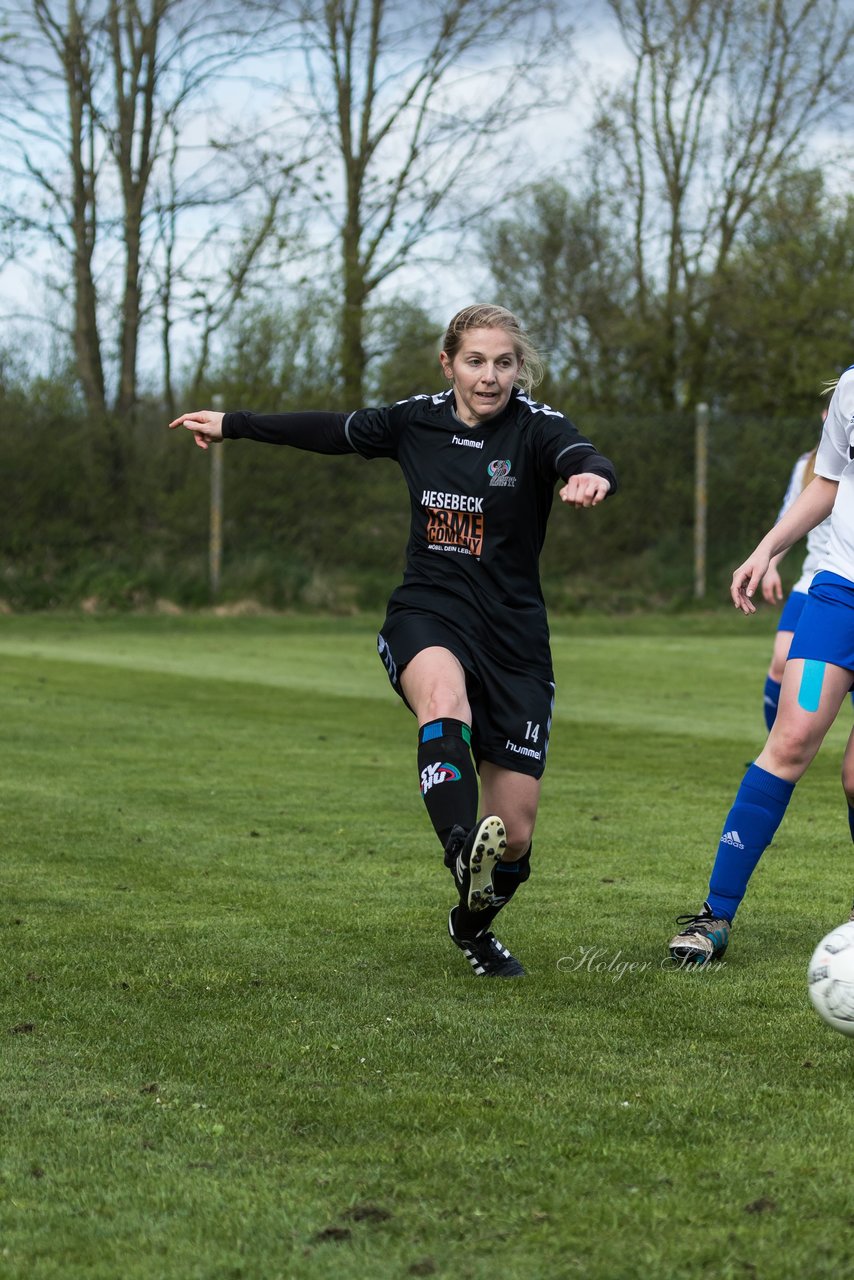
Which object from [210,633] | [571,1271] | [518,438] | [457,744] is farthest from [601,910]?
[210,633]

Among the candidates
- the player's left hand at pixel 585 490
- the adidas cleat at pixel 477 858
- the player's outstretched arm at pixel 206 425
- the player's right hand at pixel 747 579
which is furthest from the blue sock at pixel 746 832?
the player's outstretched arm at pixel 206 425

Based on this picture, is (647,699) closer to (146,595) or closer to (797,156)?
(146,595)

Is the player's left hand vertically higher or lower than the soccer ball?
higher

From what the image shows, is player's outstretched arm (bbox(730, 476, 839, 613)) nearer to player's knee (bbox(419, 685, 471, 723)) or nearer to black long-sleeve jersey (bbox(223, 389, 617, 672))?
black long-sleeve jersey (bbox(223, 389, 617, 672))

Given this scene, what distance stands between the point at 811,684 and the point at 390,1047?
166 cm

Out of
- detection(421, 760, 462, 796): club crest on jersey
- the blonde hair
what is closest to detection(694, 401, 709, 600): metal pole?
the blonde hair

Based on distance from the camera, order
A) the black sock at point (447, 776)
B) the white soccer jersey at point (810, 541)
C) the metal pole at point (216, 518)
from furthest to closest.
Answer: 1. the metal pole at point (216, 518)
2. the white soccer jersey at point (810, 541)
3. the black sock at point (447, 776)

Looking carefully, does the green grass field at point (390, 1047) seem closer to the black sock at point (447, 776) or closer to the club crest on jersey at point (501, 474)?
the black sock at point (447, 776)

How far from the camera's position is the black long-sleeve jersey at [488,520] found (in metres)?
4.68

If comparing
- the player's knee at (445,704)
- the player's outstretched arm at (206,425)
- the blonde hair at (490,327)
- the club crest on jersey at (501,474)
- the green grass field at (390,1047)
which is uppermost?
the blonde hair at (490,327)

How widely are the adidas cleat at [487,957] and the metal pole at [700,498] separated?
1912 cm

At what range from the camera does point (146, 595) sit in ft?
74.5

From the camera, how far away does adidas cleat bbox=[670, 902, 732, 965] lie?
4.61m

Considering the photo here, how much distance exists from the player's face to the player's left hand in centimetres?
58
